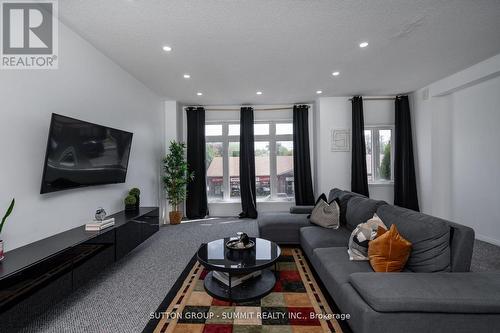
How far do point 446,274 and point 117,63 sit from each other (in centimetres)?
448

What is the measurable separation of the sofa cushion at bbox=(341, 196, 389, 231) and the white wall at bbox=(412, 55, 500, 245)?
2.44 meters

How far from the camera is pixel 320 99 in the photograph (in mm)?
5121

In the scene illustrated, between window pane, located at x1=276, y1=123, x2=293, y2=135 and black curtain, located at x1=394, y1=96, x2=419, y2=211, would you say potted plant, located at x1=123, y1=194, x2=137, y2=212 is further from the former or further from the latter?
black curtain, located at x1=394, y1=96, x2=419, y2=211

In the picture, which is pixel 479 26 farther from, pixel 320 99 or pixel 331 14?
pixel 320 99

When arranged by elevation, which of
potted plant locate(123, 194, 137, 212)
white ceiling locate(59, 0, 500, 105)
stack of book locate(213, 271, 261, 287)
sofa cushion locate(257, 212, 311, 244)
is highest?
white ceiling locate(59, 0, 500, 105)

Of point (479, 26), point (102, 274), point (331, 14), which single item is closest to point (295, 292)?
point (102, 274)

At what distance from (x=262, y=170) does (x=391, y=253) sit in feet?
13.5

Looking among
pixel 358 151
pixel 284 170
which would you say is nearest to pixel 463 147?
pixel 358 151

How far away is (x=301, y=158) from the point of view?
548 centimetres

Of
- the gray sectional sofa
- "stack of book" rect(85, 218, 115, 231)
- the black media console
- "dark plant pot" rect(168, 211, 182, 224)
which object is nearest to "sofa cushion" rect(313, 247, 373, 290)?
the gray sectional sofa

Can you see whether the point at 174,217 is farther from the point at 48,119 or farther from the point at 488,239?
the point at 488,239

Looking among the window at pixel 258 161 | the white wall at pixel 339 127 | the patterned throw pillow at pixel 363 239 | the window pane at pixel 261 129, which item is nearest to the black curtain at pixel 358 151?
the white wall at pixel 339 127

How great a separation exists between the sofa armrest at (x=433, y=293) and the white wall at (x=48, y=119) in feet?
9.57

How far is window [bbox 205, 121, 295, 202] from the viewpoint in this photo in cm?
577
